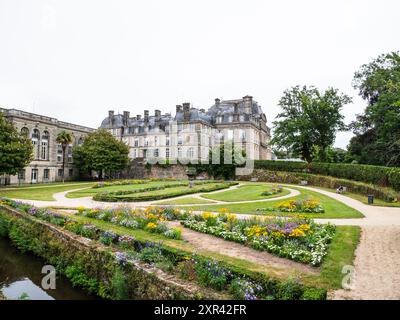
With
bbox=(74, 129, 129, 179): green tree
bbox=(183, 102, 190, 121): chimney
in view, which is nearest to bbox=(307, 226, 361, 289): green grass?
bbox=(74, 129, 129, 179): green tree

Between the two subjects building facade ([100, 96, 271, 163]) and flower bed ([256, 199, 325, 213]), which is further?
building facade ([100, 96, 271, 163])

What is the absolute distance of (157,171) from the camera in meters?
54.6

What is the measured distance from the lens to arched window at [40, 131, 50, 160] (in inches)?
1980

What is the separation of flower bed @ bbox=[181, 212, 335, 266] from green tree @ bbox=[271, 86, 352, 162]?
107 ft

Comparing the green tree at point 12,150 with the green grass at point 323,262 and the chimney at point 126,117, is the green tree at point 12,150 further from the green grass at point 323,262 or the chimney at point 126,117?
the chimney at point 126,117

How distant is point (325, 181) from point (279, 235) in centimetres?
2769

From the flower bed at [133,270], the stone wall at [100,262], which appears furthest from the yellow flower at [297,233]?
the stone wall at [100,262]

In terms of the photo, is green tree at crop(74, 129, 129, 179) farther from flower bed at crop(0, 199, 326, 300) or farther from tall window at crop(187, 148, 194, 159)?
flower bed at crop(0, 199, 326, 300)

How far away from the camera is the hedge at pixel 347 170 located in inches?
978

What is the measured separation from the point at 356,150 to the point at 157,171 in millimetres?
32432

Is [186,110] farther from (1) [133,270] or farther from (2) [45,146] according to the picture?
(1) [133,270]

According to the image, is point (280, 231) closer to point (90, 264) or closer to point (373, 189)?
point (90, 264)

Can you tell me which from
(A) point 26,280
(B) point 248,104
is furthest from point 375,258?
(B) point 248,104

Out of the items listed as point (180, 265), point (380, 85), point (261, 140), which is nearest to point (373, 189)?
point (380, 85)
